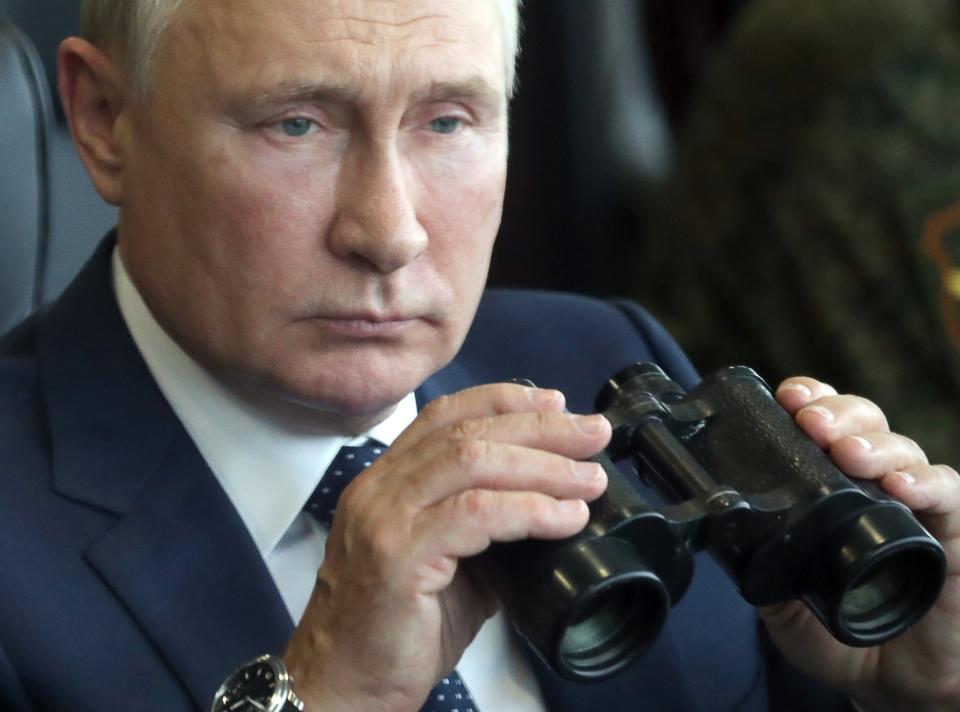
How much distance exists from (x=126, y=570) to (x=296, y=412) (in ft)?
0.64

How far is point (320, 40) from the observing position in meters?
1.19

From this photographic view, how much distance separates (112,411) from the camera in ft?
4.38

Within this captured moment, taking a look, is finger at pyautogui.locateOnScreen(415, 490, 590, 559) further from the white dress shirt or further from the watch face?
the white dress shirt

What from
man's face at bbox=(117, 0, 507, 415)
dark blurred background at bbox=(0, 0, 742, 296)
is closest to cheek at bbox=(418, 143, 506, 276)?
Result: man's face at bbox=(117, 0, 507, 415)

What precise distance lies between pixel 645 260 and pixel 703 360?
236mm

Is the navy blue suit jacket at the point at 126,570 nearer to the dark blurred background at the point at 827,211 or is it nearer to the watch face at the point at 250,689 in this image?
the watch face at the point at 250,689

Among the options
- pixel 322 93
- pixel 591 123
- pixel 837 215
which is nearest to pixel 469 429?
pixel 322 93

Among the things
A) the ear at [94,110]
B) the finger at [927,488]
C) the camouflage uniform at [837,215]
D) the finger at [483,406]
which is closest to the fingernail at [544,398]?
the finger at [483,406]

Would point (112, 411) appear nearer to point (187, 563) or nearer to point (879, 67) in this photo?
point (187, 563)

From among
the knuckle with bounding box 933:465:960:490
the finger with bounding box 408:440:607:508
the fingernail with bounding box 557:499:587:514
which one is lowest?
the knuckle with bounding box 933:465:960:490

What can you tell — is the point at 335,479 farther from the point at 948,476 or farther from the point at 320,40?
the point at 948,476

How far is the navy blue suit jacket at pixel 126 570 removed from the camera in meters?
1.21

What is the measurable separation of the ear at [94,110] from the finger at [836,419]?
576 mm

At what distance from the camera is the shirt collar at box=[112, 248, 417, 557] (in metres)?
1.32
